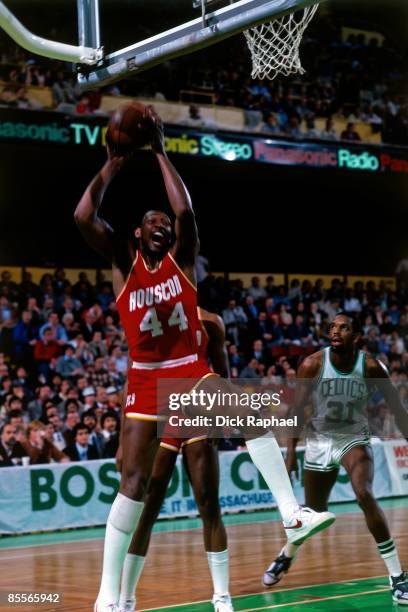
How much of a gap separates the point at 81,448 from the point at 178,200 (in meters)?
8.36

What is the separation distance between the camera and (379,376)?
321 inches

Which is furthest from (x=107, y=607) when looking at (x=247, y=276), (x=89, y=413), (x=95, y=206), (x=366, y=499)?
(x=247, y=276)

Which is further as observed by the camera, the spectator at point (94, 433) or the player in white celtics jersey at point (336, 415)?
the spectator at point (94, 433)

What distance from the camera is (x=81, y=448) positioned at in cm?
1359

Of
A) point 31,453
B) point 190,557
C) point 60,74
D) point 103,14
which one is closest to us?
point 190,557

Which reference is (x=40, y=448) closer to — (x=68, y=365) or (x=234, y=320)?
(x=68, y=365)

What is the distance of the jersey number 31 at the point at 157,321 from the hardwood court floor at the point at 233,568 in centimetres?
223

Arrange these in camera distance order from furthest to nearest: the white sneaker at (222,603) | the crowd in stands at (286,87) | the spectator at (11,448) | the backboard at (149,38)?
the crowd in stands at (286,87)
the spectator at (11,448)
the backboard at (149,38)
the white sneaker at (222,603)

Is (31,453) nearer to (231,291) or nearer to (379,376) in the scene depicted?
(379,376)

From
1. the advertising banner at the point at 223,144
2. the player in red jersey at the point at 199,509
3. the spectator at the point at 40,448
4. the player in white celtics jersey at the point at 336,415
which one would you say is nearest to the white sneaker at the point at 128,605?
the player in red jersey at the point at 199,509

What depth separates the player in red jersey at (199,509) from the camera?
6.23 m

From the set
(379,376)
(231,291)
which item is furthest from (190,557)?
(231,291)

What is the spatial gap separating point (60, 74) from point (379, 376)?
12.1 meters

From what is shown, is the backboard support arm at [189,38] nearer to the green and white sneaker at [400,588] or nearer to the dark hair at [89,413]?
the green and white sneaker at [400,588]
